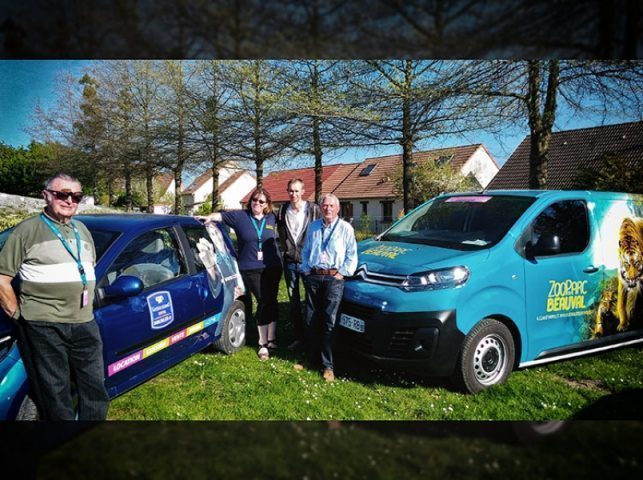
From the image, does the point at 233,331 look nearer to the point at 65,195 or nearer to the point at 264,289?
the point at 264,289

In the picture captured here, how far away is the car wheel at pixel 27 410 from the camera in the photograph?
249cm

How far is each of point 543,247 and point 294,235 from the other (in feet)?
6.26

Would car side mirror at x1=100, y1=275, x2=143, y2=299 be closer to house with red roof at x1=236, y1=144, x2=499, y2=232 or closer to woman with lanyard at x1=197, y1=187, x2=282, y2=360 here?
woman with lanyard at x1=197, y1=187, x2=282, y2=360

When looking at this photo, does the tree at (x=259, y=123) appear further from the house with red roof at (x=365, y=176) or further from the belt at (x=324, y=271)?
the belt at (x=324, y=271)

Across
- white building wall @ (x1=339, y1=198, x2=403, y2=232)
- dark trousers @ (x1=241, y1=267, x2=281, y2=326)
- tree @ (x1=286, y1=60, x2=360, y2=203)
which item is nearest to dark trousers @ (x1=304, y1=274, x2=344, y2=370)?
dark trousers @ (x1=241, y1=267, x2=281, y2=326)

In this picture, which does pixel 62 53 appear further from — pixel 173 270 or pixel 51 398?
pixel 51 398

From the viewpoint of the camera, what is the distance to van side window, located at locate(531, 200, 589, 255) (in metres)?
3.46

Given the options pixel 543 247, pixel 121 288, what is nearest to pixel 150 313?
pixel 121 288

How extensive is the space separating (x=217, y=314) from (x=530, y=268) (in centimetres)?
246

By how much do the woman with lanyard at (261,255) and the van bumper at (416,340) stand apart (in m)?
0.93

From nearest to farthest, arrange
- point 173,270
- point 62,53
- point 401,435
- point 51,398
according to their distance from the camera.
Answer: point 51,398
point 62,53
point 173,270
point 401,435

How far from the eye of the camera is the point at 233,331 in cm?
380

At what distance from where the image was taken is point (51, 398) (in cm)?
258

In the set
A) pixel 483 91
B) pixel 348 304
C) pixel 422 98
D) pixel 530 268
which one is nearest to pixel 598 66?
pixel 483 91
